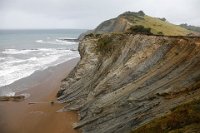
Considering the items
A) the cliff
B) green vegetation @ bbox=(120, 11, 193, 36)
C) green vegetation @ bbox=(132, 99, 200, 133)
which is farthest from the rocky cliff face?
green vegetation @ bbox=(120, 11, 193, 36)

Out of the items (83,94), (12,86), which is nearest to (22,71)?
(12,86)

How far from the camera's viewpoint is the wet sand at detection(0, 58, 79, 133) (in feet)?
125

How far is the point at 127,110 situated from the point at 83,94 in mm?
13106

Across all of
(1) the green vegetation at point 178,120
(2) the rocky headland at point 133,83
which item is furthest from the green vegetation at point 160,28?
(1) the green vegetation at point 178,120

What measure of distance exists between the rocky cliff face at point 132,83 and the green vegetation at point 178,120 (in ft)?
5.31

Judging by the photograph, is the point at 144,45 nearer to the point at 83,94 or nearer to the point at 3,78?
the point at 83,94

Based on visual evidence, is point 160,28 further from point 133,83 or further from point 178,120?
point 178,120

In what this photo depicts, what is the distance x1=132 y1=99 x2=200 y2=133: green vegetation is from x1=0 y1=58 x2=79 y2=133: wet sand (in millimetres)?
13108

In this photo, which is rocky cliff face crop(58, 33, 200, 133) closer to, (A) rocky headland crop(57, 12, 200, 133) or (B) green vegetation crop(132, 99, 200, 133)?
(A) rocky headland crop(57, 12, 200, 133)

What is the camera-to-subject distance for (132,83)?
3622cm

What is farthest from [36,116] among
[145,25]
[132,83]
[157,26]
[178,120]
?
[157,26]

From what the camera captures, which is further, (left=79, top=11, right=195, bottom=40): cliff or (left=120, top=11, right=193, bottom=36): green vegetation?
(left=79, top=11, right=195, bottom=40): cliff

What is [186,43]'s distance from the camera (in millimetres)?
34594

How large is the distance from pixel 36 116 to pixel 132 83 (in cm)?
1397
